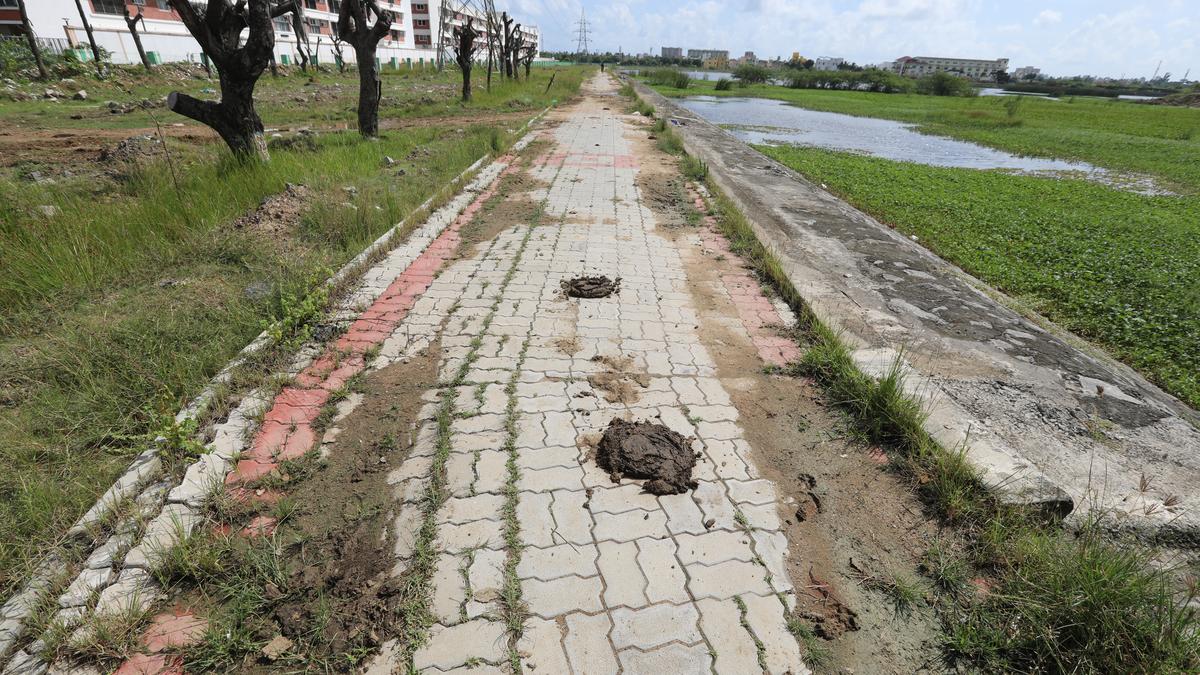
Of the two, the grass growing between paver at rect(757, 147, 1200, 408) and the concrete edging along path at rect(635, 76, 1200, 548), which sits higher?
the grass growing between paver at rect(757, 147, 1200, 408)

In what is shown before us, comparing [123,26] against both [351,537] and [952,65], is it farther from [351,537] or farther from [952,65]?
[952,65]

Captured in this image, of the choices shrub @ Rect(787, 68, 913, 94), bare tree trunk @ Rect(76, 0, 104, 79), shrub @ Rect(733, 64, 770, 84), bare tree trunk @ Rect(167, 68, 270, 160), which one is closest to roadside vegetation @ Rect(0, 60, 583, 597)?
bare tree trunk @ Rect(167, 68, 270, 160)

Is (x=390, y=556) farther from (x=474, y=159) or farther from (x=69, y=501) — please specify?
(x=474, y=159)

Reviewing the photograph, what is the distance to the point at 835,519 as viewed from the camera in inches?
106

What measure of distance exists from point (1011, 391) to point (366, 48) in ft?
44.1

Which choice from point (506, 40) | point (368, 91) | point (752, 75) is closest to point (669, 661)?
point (368, 91)

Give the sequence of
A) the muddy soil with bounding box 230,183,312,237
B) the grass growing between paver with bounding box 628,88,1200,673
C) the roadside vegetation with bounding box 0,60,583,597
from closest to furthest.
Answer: the grass growing between paver with bounding box 628,88,1200,673 < the roadside vegetation with bounding box 0,60,583,597 < the muddy soil with bounding box 230,183,312,237

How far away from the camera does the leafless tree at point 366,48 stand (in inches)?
455

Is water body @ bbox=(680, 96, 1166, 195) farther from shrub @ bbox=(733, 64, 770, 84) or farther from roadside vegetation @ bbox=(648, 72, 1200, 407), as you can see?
shrub @ bbox=(733, 64, 770, 84)

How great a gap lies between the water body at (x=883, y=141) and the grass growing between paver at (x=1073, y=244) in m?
2.65

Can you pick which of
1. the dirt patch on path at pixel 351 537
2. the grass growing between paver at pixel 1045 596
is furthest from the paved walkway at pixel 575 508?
the grass growing between paver at pixel 1045 596

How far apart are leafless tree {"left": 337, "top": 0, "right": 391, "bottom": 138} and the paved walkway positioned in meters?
8.81

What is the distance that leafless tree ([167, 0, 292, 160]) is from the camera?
7.37 m

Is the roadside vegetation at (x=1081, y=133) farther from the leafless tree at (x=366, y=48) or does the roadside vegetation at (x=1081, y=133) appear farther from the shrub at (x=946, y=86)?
the leafless tree at (x=366, y=48)
